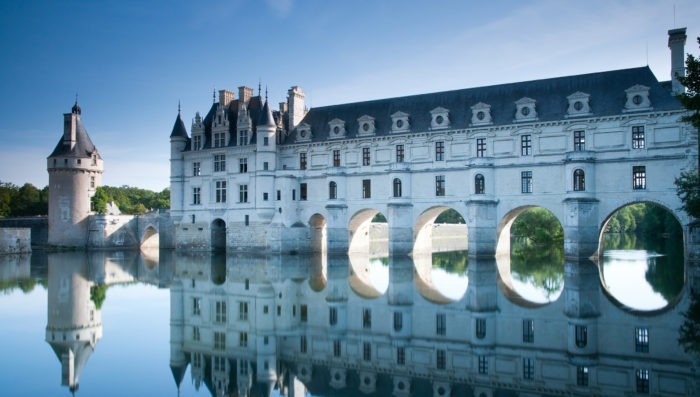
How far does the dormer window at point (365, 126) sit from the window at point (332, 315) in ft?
76.2

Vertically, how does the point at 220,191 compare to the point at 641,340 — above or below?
above

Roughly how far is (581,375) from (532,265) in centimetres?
2169

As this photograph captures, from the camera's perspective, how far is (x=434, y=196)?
119 ft

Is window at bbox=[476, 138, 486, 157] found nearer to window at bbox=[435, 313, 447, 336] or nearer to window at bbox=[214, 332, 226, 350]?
window at bbox=[435, 313, 447, 336]

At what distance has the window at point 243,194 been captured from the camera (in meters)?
42.7

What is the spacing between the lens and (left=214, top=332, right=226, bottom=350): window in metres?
13.3

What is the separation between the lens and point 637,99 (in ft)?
100

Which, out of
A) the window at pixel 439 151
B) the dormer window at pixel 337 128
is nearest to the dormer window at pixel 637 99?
the window at pixel 439 151

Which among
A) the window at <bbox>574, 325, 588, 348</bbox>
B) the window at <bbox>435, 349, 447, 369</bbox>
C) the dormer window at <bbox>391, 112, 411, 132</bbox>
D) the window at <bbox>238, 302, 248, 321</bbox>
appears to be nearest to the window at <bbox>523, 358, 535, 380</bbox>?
the window at <bbox>435, 349, 447, 369</bbox>

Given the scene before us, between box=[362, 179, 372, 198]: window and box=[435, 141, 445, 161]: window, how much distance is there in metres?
4.99

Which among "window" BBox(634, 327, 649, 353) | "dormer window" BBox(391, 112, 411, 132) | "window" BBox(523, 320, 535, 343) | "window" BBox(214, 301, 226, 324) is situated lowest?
"window" BBox(214, 301, 226, 324)

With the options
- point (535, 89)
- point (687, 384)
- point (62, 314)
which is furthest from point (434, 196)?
point (687, 384)

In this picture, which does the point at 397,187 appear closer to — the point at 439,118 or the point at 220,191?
the point at 439,118

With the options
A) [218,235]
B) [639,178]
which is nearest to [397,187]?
[639,178]
